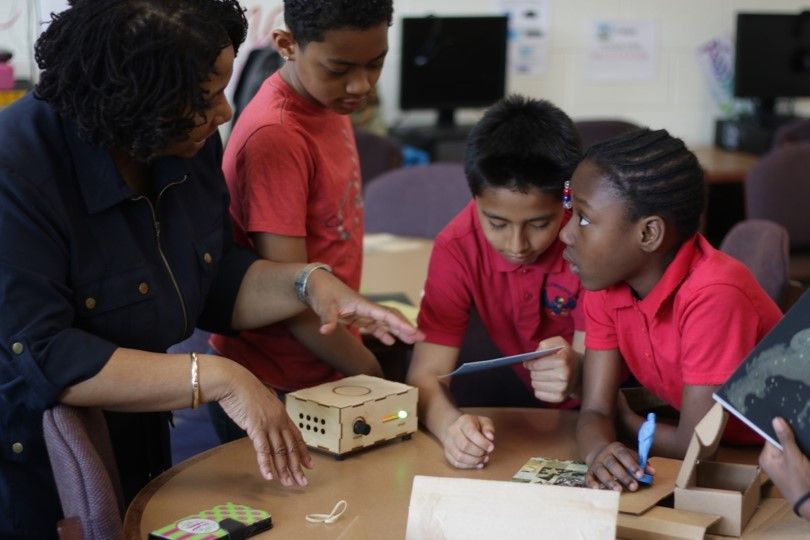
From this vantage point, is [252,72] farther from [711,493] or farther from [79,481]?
[711,493]

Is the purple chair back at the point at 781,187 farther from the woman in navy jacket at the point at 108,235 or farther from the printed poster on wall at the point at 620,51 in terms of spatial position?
the woman in navy jacket at the point at 108,235

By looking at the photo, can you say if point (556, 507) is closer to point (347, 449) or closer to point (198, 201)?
point (347, 449)

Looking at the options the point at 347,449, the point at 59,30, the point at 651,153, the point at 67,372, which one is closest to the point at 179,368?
the point at 67,372

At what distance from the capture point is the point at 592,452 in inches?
66.2

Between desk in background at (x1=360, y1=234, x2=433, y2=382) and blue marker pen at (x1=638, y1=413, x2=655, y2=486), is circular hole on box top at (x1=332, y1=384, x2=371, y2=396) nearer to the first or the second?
blue marker pen at (x1=638, y1=413, x2=655, y2=486)

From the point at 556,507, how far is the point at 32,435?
2.47ft

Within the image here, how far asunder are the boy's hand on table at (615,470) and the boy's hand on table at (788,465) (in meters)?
0.21

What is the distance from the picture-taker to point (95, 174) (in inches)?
61.7

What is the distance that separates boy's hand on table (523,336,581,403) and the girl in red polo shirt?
0.16 ft

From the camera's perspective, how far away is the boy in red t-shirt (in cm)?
198

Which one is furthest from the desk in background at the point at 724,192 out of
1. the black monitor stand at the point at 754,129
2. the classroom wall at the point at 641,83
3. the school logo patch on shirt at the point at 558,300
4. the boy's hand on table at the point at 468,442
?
the boy's hand on table at the point at 468,442

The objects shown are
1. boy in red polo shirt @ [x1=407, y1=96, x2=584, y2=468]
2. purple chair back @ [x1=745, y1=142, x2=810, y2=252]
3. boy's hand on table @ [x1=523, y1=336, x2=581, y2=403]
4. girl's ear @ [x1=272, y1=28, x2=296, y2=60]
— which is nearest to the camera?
boy's hand on table @ [x1=523, y1=336, x2=581, y2=403]

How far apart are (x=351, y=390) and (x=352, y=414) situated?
0.29ft

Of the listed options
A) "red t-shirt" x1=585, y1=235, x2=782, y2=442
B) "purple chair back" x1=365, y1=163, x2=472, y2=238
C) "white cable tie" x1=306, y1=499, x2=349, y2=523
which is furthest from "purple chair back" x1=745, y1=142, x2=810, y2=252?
"white cable tie" x1=306, y1=499, x2=349, y2=523
